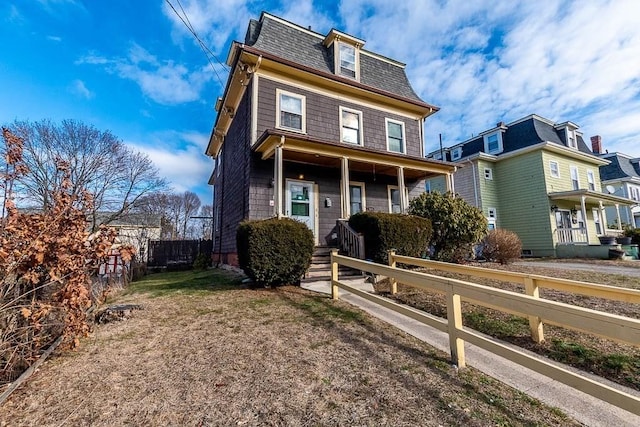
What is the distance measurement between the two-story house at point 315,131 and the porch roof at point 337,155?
0.11 ft

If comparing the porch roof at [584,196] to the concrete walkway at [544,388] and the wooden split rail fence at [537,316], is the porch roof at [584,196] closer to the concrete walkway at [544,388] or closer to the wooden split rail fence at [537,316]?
the wooden split rail fence at [537,316]

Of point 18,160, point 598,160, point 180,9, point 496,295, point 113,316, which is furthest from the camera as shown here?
point 598,160

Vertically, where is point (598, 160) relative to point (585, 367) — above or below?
above

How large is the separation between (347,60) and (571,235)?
17.2 meters

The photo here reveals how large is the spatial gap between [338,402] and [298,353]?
977mm

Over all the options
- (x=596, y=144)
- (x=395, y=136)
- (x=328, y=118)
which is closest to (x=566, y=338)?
(x=328, y=118)

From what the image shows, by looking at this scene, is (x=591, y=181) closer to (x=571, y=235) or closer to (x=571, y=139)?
(x=571, y=139)

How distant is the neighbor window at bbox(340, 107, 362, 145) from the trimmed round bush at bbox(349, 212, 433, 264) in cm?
419

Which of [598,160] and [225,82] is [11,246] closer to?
[225,82]

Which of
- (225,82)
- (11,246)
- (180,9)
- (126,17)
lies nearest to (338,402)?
(11,246)

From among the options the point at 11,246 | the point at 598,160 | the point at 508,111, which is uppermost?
the point at 508,111

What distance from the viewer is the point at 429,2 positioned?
25.4ft

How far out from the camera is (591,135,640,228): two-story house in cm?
2420

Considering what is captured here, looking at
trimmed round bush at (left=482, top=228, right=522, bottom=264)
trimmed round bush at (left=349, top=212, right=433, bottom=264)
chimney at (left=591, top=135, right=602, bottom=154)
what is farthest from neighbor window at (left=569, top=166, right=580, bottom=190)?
trimmed round bush at (left=349, top=212, right=433, bottom=264)
